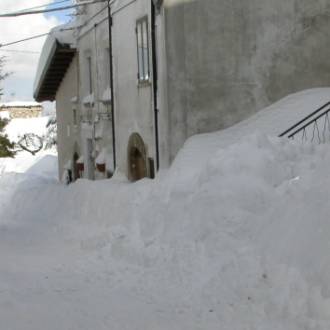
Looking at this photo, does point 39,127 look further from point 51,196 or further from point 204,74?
point 204,74

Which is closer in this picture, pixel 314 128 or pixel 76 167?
pixel 314 128

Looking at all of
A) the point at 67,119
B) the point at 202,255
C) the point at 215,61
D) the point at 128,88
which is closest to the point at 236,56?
the point at 215,61

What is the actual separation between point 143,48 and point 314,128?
15.2 feet

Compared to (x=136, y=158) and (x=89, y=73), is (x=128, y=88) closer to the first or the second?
(x=136, y=158)

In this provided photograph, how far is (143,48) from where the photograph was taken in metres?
14.0

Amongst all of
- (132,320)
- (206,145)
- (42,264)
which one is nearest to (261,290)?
(132,320)

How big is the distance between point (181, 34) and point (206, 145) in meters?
2.25

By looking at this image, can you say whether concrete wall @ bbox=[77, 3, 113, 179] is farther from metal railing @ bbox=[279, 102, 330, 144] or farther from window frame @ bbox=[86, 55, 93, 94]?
metal railing @ bbox=[279, 102, 330, 144]

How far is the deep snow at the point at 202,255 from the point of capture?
21.0 ft

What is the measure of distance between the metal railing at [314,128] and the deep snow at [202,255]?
0.41 meters

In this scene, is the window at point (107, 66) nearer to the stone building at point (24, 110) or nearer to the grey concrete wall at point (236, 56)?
the grey concrete wall at point (236, 56)

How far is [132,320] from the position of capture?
6.42 metres

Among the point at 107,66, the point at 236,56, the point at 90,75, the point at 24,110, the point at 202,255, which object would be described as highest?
the point at 24,110

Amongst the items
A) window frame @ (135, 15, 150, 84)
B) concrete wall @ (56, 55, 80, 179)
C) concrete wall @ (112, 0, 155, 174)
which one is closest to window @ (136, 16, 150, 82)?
window frame @ (135, 15, 150, 84)
